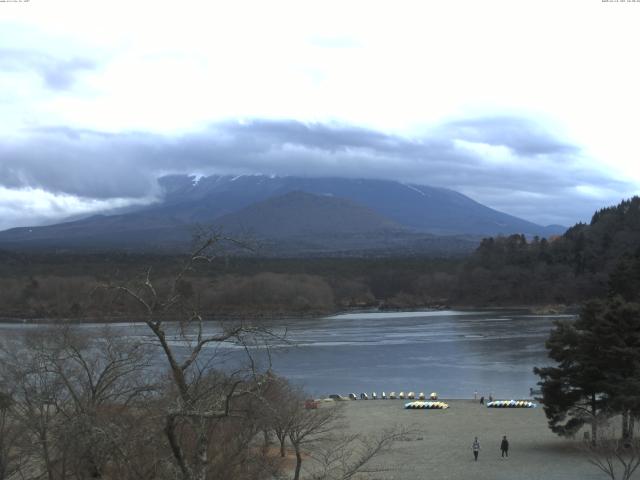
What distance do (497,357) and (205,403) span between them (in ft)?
129

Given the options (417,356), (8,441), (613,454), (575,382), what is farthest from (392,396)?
(8,441)

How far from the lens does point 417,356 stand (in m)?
46.2

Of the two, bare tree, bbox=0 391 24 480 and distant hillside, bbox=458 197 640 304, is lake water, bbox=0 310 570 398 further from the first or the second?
distant hillside, bbox=458 197 640 304

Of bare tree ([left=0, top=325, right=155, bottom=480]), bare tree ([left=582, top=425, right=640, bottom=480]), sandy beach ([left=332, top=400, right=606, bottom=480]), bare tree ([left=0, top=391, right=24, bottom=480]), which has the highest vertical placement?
bare tree ([left=0, top=325, right=155, bottom=480])

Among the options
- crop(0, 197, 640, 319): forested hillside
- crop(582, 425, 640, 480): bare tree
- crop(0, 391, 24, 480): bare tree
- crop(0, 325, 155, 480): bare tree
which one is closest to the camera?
crop(0, 325, 155, 480): bare tree

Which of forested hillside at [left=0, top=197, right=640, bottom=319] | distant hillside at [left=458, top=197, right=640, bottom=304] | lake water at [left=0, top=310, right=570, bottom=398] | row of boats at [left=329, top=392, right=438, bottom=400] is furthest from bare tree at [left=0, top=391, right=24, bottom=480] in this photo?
distant hillside at [left=458, top=197, right=640, bottom=304]

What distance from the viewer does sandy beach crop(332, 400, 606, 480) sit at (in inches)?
728

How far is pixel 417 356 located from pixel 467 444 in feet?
76.5

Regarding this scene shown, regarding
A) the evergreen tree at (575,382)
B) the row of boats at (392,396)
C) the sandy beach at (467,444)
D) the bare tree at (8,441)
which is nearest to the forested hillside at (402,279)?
the row of boats at (392,396)

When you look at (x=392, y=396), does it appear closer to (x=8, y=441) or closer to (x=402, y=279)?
(x=8, y=441)

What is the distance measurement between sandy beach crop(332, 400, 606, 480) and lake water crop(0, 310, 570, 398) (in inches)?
149

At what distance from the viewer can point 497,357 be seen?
4438cm

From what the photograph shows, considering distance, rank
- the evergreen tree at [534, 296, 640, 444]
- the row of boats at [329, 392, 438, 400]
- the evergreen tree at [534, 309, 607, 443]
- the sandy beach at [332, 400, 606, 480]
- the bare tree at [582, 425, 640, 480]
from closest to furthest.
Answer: the bare tree at [582, 425, 640, 480] → the sandy beach at [332, 400, 606, 480] → the evergreen tree at [534, 296, 640, 444] → the evergreen tree at [534, 309, 607, 443] → the row of boats at [329, 392, 438, 400]

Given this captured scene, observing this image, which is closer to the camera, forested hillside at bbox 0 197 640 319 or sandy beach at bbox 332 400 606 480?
sandy beach at bbox 332 400 606 480
